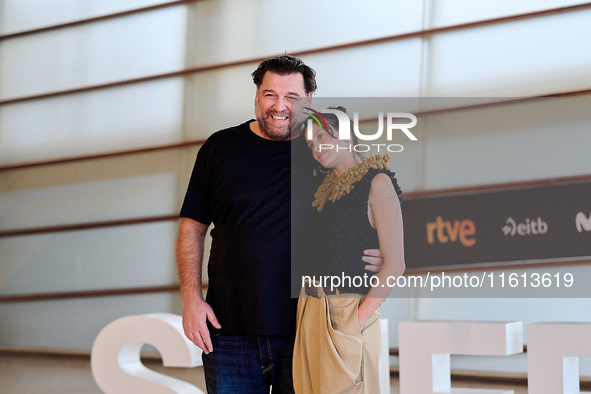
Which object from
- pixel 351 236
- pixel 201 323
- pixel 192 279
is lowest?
pixel 201 323

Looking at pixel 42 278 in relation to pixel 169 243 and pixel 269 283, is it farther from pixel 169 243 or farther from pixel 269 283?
pixel 269 283

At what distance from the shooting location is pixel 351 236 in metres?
1.58

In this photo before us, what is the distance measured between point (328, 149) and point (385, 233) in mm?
285

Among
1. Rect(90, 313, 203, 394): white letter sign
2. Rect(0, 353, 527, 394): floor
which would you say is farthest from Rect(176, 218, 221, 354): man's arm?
Rect(0, 353, 527, 394): floor

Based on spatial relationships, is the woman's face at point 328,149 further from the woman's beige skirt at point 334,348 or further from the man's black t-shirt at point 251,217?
the woman's beige skirt at point 334,348

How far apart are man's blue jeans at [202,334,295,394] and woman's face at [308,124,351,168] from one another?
20.2 inches

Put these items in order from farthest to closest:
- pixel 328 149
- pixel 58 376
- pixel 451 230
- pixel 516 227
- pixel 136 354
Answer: pixel 58 376
pixel 516 227
pixel 451 230
pixel 136 354
pixel 328 149

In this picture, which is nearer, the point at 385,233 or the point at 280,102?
the point at 385,233

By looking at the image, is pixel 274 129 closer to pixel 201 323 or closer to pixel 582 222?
pixel 201 323

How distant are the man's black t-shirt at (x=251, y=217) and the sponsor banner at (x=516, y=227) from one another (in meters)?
2.04

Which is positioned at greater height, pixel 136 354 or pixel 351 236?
pixel 351 236

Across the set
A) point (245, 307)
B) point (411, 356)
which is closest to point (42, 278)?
point (411, 356)

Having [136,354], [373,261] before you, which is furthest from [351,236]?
[136,354]

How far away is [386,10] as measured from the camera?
16.4 ft
